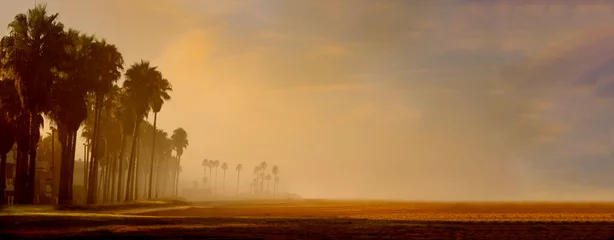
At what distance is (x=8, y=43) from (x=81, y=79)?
8531mm

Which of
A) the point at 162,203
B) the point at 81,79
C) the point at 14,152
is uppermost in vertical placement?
the point at 81,79

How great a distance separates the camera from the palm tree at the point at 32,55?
5488cm

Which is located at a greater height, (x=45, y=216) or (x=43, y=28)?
(x=43, y=28)

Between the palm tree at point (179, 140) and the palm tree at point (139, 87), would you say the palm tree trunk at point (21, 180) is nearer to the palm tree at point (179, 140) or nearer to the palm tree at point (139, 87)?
the palm tree at point (139, 87)

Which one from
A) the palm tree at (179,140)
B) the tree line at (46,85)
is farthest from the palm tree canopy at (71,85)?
the palm tree at (179,140)

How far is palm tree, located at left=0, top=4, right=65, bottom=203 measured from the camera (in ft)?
180

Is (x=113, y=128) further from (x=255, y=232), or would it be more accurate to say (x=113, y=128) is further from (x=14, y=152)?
(x=255, y=232)

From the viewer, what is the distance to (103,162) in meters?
114

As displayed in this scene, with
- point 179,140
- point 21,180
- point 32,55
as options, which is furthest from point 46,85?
point 179,140

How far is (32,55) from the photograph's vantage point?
55156 millimetres

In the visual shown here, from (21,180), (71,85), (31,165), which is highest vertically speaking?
(71,85)

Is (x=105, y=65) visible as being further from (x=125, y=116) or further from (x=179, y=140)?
(x=179, y=140)

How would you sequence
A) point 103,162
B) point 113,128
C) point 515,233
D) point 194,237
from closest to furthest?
point 194,237, point 515,233, point 113,128, point 103,162

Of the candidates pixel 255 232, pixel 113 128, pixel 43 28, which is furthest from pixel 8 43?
pixel 113 128
